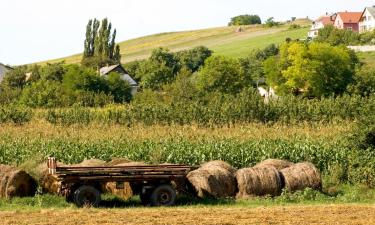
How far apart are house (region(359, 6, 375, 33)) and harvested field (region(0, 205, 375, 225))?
132657 millimetres

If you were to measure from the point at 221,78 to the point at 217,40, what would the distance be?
74828mm

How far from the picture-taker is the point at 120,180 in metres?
21.1

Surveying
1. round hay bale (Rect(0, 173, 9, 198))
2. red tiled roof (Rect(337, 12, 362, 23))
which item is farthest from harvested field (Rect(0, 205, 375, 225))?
red tiled roof (Rect(337, 12, 362, 23))

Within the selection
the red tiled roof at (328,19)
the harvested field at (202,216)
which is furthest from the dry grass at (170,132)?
the red tiled roof at (328,19)

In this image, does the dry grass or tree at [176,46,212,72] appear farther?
tree at [176,46,212,72]

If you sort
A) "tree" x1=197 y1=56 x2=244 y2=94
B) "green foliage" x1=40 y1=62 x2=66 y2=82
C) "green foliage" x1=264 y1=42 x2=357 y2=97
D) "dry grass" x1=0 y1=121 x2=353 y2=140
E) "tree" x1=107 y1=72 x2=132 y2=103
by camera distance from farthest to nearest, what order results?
"green foliage" x1=40 y1=62 x2=66 y2=82
"tree" x1=197 y1=56 x2=244 y2=94
"tree" x1=107 y1=72 x2=132 y2=103
"green foliage" x1=264 y1=42 x2=357 y2=97
"dry grass" x1=0 y1=121 x2=353 y2=140

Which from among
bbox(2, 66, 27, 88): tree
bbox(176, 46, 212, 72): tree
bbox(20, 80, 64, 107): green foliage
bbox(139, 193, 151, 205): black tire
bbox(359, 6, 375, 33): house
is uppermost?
bbox(359, 6, 375, 33): house

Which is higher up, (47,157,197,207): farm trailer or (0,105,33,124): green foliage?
(0,105,33,124): green foliage

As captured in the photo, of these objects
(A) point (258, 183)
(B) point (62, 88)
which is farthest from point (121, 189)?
(B) point (62, 88)

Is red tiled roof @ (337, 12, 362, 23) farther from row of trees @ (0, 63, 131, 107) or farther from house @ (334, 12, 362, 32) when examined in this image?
row of trees @ (0, 63, 131, 107)

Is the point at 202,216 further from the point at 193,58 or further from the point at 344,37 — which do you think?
the point at 193,58

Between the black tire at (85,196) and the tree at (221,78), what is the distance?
69.1m

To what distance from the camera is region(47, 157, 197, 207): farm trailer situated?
2064cm

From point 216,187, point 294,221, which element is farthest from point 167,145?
point 294,221
